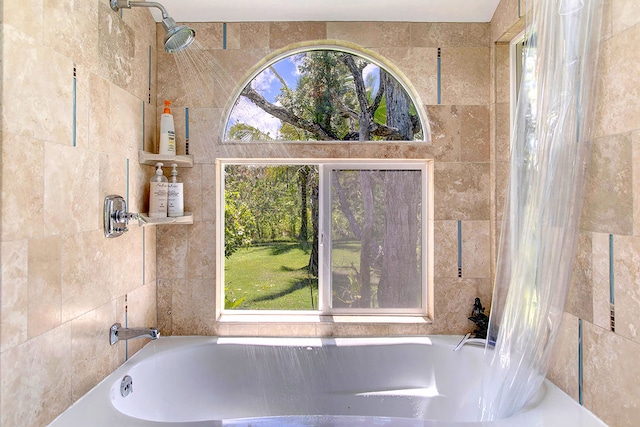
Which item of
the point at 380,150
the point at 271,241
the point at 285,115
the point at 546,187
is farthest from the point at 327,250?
the point at 546,187

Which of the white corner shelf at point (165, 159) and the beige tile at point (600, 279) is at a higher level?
the white corner shelf at point (165, 159)

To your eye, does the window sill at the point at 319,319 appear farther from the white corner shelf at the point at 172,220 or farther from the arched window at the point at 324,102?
the arched window at the point at 324,102

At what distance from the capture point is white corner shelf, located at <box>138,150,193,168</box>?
1.88 meters

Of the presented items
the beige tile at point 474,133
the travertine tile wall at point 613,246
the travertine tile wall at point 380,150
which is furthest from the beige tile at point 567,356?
the beige tile at point 474,133

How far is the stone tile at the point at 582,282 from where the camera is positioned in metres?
1.32

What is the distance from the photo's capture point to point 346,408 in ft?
6.39

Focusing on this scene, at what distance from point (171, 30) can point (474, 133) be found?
1.60m

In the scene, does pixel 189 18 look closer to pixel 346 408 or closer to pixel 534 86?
pixel 534 86

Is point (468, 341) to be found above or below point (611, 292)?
below

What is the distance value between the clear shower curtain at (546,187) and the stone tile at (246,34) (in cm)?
131

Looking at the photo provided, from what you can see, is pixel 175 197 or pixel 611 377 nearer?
pixel 611 377

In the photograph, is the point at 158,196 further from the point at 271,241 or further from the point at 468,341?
the point at 468,341

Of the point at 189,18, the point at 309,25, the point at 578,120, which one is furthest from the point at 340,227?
the point at 189,18

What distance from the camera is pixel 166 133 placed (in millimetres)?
1962
